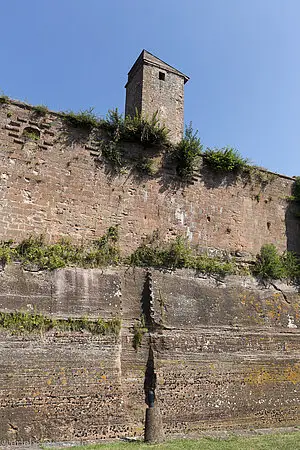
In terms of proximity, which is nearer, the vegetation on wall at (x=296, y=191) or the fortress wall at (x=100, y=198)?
the fortress wall at (x=100, y=198)

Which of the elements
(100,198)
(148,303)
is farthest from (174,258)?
(100,198)

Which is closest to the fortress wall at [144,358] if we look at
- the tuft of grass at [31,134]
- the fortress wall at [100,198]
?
the fortress wall at [100,198]

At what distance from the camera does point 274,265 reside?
1284 centimetres

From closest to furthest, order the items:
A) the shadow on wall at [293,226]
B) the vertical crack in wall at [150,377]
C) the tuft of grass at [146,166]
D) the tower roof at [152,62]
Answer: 1. the vertical crack in wall at [150,377]
2. the tuft of grass at [146,166]
3. the tower roof at [152,62]
4. the shadow on wall at [293,226]

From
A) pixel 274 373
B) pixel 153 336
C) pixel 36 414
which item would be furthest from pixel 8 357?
pixel 274 373

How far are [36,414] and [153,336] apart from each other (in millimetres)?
3034

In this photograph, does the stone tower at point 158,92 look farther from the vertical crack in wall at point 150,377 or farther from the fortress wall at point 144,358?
the vertical crack in wall at point 150,377

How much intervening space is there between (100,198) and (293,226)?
667 centimetres

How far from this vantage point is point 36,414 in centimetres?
814

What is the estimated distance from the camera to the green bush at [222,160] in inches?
514

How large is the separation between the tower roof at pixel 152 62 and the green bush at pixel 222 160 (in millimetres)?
2964

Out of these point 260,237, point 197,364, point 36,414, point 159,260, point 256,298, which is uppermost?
point 260,237

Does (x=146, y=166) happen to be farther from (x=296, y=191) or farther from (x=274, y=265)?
(x=296, y=191)

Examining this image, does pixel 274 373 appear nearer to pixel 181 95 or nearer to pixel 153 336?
pixel 153 336
